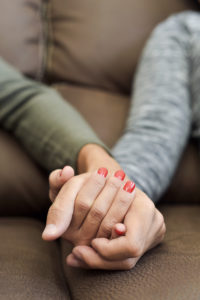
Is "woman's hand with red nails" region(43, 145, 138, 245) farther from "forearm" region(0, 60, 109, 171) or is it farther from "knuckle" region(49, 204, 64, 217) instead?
"forearm" region(0, 60, 109, 171)

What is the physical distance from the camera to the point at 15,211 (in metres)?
0.70

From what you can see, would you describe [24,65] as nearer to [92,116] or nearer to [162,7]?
[92,116]

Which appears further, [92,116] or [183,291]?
[92,116]

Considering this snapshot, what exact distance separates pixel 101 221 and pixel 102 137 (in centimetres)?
38

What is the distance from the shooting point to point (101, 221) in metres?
0.44

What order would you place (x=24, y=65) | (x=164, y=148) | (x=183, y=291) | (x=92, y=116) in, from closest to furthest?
(x=183, y=291), (x=164, y=148), (x=92, y=116), (x=24, y=65)

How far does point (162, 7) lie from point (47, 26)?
33cm

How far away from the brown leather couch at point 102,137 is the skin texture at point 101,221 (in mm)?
25

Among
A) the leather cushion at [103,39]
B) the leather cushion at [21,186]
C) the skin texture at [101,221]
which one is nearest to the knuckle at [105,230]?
the skin texture at [101,221]

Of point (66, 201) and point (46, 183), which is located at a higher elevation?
point (66, 201)

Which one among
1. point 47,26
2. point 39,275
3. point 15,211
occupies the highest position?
point 47,26

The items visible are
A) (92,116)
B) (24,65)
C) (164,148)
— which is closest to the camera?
(164,148)

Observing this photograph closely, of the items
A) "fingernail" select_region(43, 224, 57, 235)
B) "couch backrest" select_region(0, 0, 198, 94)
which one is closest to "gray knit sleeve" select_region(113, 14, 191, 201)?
"couch backrest" select_region(0, 0, 198, 94)

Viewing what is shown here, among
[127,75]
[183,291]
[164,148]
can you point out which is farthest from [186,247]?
[127,75]
